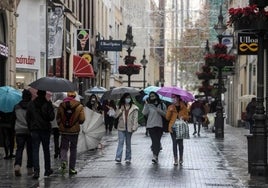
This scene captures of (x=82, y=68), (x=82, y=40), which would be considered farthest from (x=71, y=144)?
(x=82, y=40)

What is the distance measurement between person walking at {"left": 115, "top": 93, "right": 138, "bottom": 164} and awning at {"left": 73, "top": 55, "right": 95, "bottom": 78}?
22525mm

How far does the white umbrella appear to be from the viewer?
66.2ft

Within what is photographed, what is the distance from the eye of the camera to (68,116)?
48.5 feet

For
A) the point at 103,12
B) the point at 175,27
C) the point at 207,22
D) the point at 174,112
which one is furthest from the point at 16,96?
the point at 175,27

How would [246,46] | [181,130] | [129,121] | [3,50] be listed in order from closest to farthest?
[181,130]
[129,121]
[246,46]
[3,50]

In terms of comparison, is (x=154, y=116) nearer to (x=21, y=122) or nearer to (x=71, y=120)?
(x=71, y=120)

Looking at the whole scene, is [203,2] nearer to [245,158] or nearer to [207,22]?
[207,22]

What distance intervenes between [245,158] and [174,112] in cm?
339

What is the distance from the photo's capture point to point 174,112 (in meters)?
17.4

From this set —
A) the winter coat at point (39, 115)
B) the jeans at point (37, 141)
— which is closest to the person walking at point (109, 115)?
the jeans at point (37, 141)

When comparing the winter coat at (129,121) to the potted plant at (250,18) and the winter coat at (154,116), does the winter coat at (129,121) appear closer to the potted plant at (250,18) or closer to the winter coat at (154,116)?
the winter coat at (154,116)

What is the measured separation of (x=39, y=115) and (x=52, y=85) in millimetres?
831

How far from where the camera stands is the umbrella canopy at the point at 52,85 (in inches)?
561

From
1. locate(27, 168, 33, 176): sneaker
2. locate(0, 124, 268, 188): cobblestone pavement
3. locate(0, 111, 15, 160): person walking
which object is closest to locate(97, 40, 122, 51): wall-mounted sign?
locate(0, 124, 268, 188): cobblestone pavement
